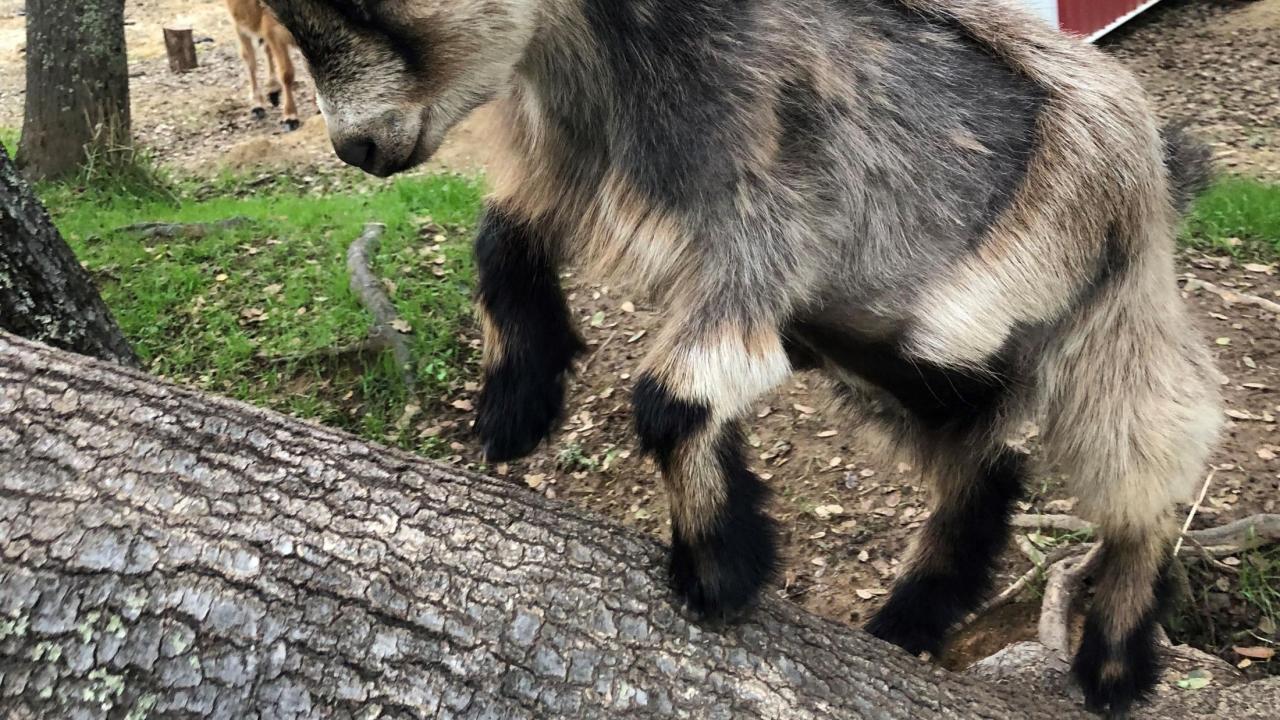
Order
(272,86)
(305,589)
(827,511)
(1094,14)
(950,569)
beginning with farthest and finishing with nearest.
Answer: (272,86)
(1094,14)
(827,511)
(950,569)
(305,589)

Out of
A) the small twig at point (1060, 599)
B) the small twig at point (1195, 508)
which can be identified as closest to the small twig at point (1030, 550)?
the small twig at point (1060, 599)

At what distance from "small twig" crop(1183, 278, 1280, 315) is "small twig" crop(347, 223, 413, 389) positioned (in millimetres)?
3887

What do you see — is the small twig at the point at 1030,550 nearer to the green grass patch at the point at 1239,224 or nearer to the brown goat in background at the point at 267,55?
the green grass patch at the point at 1239,224

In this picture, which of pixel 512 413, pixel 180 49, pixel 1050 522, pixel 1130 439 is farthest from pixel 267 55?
pixel 1130 439

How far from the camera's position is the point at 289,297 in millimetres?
5074

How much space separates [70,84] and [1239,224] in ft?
25.4

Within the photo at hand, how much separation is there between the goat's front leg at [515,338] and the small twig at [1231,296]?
3756 mm

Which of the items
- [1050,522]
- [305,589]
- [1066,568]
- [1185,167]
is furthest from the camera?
[1050,522]

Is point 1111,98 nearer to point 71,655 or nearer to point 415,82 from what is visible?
point 415,82

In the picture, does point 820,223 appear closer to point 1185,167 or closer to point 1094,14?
point 1185,167

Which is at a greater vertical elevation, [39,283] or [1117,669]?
[39,283]

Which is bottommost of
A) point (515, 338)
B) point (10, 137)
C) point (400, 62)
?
point (10, 137)

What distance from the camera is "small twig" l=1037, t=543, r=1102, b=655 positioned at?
292 centimetres

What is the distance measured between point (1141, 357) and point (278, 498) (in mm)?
2018
